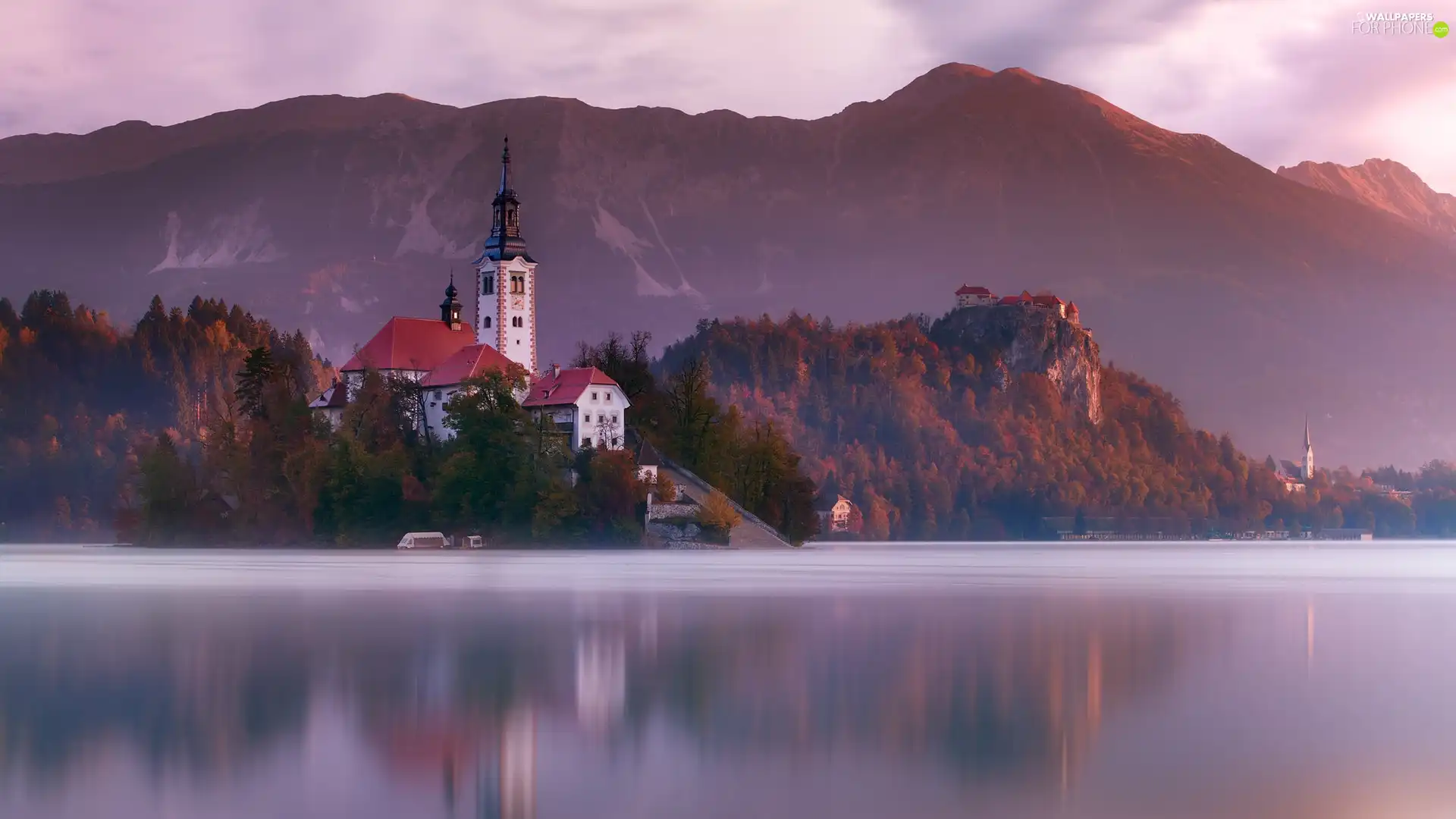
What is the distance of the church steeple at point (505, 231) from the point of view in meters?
121

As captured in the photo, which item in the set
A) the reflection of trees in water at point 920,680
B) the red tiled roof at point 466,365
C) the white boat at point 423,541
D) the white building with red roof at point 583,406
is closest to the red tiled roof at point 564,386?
the white building with red roof at point 583,406

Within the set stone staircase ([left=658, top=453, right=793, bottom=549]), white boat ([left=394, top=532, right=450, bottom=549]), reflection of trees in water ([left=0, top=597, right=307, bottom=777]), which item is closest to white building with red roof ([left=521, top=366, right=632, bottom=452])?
stone staircase ([left=658, top=453, right=793, bottom=549])

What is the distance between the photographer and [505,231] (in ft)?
401

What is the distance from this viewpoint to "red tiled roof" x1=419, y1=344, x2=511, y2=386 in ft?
359

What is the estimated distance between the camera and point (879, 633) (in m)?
37.9

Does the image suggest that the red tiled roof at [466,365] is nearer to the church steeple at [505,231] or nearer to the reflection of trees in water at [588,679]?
the church steeple at [505,231]

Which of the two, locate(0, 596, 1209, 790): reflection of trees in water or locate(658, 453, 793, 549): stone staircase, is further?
locate(658, 453, 793, 549): stone staircase

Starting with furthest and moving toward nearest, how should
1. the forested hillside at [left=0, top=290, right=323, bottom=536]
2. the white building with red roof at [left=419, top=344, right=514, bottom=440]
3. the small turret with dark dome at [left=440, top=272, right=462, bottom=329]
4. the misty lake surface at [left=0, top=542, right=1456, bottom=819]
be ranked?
the forested hillside at [left=0, top=290, right=323, bottom=536] < the small turret with dark dome at [left=440, top=272, right=462, bottom=329] < the white building with red roof at [left=419, top=344, right=514, bottom=440] < the misty lake surface at [left=0, top=542, right=1456, bottom=819]

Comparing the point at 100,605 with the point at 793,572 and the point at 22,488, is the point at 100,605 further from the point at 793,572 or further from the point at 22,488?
the point at 22,488

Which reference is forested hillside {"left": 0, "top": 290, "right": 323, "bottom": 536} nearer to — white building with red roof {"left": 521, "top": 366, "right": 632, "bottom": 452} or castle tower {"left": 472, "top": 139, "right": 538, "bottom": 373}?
castle tower {"left": 472, "top": 139, "right": 538, "bottom": 373}

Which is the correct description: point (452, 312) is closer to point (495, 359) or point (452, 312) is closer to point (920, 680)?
point (495, 359)

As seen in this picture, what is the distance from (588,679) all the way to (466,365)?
84105mm

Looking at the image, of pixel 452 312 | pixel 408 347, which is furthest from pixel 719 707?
pixel 452 312

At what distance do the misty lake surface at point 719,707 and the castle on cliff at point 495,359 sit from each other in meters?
54.6
